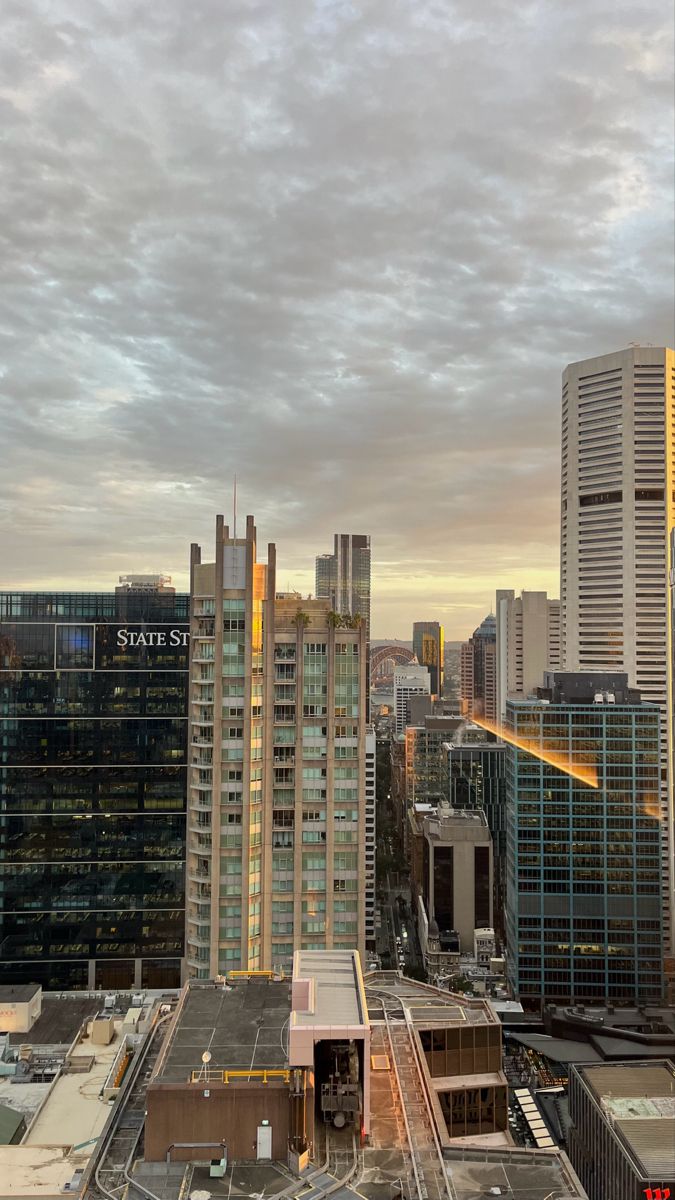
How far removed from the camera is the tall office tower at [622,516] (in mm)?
170000

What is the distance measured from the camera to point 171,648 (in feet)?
318

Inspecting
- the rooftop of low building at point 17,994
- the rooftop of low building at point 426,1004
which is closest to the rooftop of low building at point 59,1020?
the rooftop of low building at point 17,994

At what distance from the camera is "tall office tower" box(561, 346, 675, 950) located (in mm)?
170000

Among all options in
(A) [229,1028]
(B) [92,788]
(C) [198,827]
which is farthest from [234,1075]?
(B) [92,788]

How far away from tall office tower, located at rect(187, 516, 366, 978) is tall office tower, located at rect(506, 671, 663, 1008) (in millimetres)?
56272

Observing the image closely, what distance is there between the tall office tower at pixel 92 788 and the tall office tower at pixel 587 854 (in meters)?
51.3

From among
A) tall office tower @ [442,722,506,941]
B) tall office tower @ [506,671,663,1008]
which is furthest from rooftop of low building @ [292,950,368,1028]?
tall office tower @ [442,722,506,941]

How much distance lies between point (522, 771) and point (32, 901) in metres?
67.5

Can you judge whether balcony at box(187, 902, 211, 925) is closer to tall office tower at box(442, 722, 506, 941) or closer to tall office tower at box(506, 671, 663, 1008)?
tall office tower at box(506, 671, 663, 1008)

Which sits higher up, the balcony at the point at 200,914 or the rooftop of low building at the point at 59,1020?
the balcony at the point at 200,914

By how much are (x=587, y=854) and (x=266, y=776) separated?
2640 inches

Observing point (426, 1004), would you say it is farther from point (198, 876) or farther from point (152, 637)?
point (152, 637)

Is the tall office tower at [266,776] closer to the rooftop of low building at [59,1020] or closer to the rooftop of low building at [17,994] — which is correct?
the rooftop of low building at [59,1020]

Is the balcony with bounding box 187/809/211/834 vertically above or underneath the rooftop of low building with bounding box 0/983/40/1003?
above
